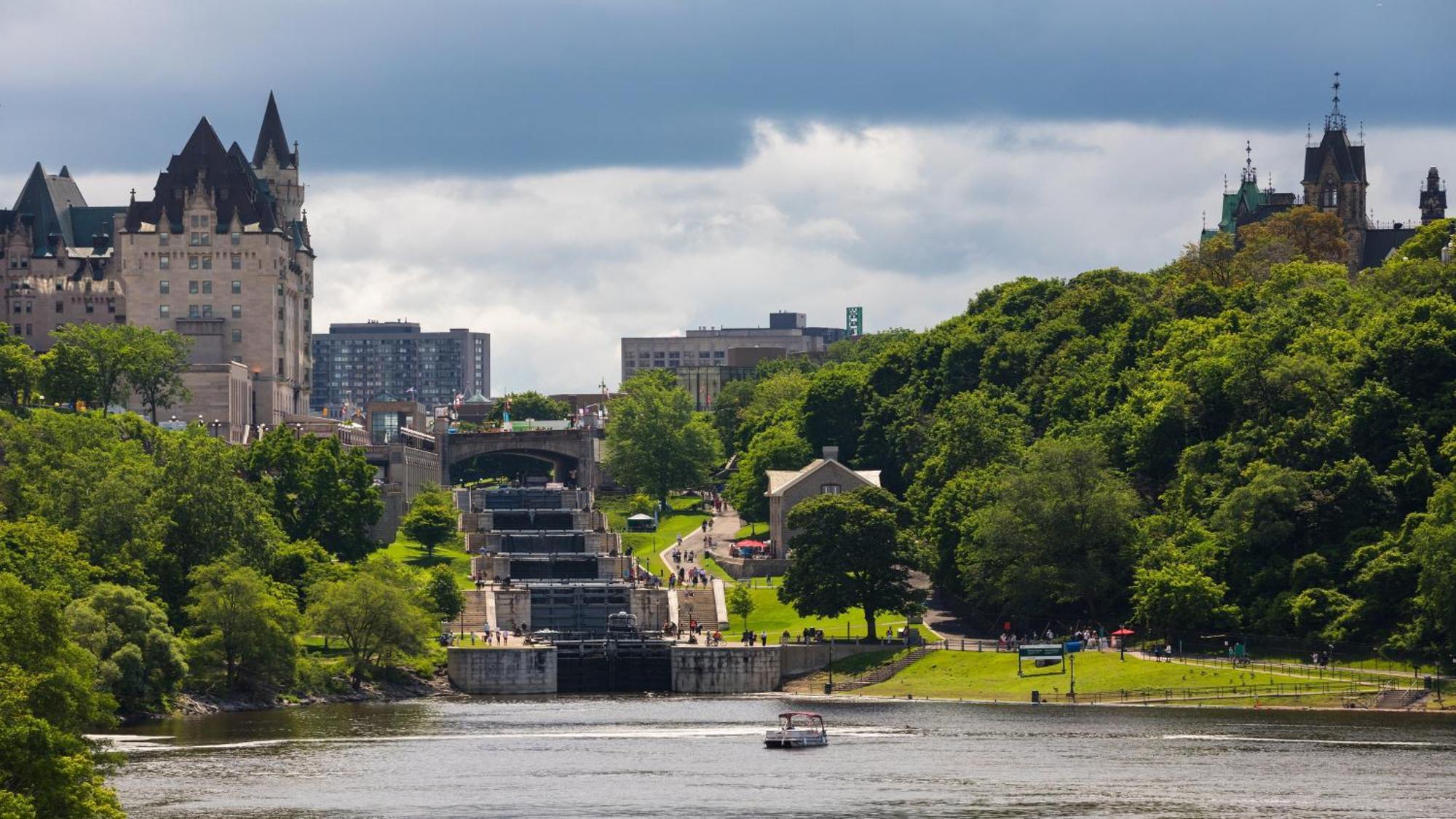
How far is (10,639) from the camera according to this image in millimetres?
79938

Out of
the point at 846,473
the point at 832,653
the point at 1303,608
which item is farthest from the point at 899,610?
the point at 846,473

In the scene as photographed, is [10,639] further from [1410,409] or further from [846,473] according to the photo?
[846,473]

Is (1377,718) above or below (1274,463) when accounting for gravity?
below

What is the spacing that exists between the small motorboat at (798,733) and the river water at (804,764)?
3.85ft

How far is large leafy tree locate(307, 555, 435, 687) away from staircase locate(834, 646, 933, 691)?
2293 cm

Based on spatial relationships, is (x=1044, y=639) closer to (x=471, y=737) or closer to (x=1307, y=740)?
(x=1307, y=740)

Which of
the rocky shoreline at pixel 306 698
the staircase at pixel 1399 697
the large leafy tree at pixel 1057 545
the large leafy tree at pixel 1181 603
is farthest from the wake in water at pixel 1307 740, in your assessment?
the rocky shoreline at pixel 306 698

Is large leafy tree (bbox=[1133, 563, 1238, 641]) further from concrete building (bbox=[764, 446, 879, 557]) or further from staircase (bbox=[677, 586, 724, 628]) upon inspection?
concrete building (bbox=[764, 446, 879, 557])

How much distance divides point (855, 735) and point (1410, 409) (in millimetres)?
47219

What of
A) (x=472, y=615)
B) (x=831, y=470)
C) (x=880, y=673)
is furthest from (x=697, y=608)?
(x=880, y=673)

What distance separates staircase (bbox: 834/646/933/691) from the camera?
146 metres

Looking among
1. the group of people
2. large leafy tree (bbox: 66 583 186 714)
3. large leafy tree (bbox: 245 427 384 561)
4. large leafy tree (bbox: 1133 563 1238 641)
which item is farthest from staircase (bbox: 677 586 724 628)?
large leafy tree (bbox: 66 583 186 714)

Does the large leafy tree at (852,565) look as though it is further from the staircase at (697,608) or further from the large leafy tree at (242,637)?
the large leafy tree at (242,637)

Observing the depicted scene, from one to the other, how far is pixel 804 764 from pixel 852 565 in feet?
149
